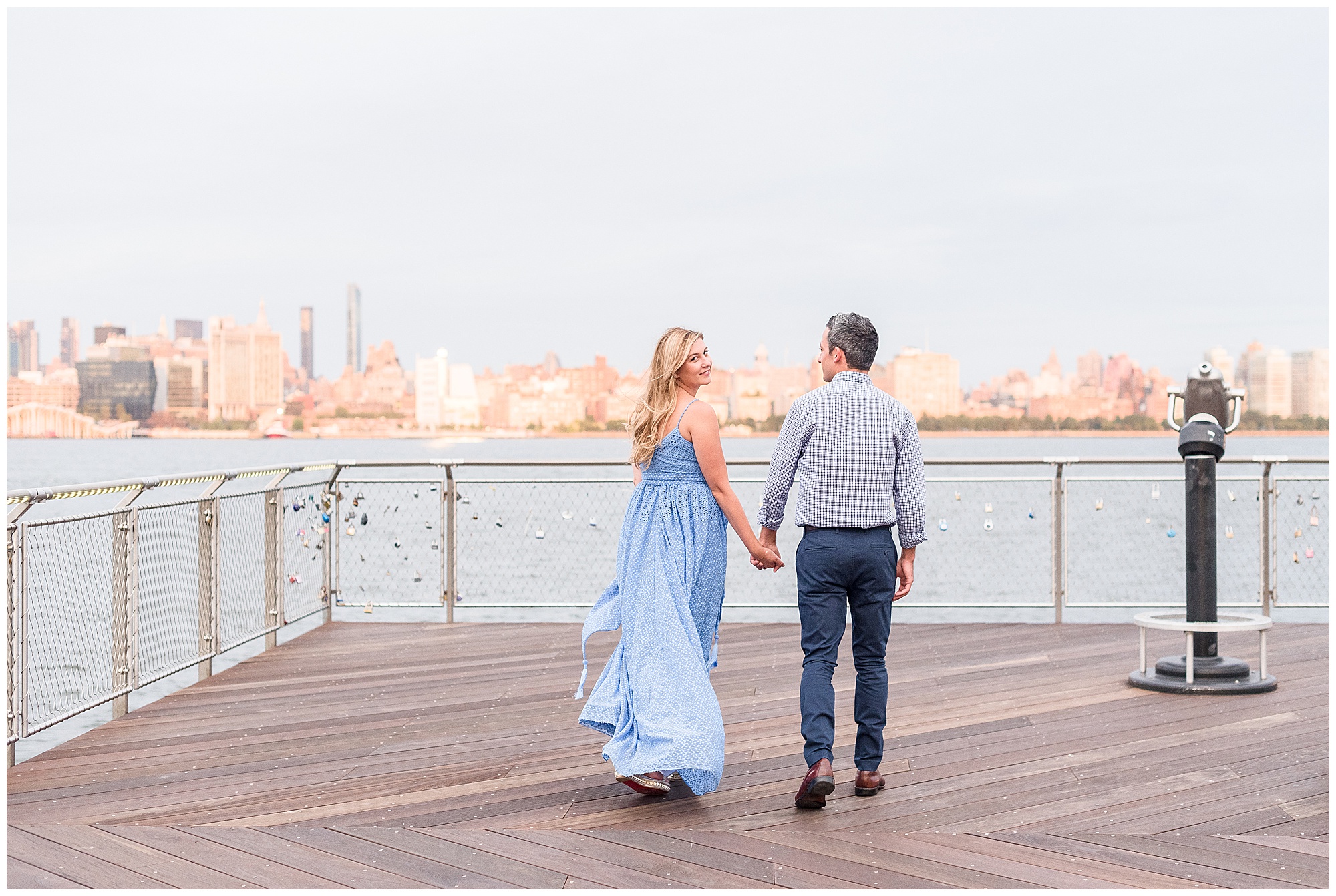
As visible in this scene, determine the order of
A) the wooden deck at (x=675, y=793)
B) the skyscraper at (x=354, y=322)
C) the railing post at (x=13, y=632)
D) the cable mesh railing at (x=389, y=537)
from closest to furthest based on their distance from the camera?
the wooden deck at (x=675, y=793)
the railing post at (x=13, y=632)
the cable mesh railing at (x=389, y=537)
the skyscraper at (x=354, y=322)

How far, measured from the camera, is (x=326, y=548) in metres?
7.44

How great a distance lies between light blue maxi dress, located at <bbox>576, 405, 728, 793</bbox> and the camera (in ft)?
11.9

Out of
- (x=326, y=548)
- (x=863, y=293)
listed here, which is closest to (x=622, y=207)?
(x=863, y=293)

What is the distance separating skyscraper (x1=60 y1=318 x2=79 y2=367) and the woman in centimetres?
5318

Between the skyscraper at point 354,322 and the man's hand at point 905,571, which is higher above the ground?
the skyscraper at point 354,322

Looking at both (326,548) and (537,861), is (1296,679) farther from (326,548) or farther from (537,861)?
(326,548)

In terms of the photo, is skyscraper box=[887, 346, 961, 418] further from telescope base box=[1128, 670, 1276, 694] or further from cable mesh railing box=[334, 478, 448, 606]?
telescope base box=[1128, 670, 1276, 694]

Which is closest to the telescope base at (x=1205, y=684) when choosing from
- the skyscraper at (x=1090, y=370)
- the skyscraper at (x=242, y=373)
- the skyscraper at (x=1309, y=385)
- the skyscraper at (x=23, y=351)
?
the skyscraper at (x=1309, y=385)

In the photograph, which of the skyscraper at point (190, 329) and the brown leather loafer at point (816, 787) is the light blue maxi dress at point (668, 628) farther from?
the skyscraper at point (190, 329)

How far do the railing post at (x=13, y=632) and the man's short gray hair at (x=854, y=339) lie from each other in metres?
2.87

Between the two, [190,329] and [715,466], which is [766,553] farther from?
[190,329]

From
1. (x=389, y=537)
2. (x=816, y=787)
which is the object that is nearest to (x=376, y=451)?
(x=389, y=537)

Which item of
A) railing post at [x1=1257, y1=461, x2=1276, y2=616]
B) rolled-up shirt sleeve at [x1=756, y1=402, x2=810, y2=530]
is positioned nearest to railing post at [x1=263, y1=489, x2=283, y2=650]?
rolled-up shirt sleeve at [x1=756, y1=402, x2=810, y2=530]

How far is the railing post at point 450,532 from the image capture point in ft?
25.1
